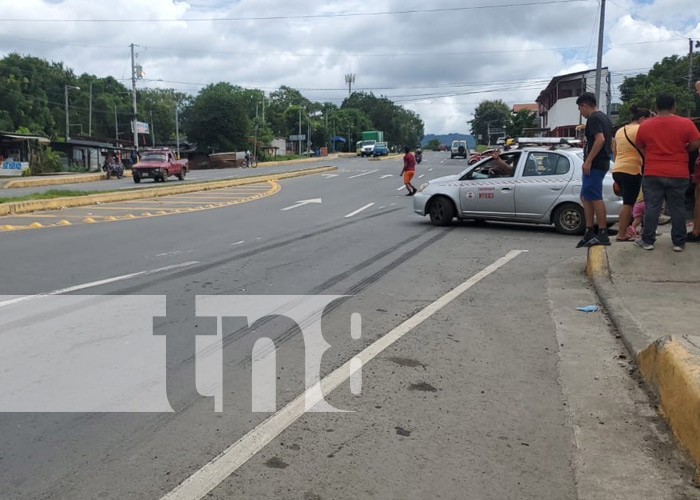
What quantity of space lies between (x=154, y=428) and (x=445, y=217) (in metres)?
9.94

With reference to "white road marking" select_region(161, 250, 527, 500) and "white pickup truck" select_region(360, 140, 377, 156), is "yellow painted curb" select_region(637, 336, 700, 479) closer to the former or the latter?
"white road marking" select_region(161, 250, 527, 500)

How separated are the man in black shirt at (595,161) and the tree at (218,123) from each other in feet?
234

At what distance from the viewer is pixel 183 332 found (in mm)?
5695

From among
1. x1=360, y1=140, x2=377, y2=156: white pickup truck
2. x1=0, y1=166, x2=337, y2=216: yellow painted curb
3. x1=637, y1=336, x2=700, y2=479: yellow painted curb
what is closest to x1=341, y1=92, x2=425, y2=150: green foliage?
x1=360, y1=140, x2=377, y2=156: white pickup truck

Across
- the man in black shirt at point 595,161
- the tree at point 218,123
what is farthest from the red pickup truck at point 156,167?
the tree at point 218,123

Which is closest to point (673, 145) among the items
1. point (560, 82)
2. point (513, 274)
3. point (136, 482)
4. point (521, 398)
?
point (513, 274)

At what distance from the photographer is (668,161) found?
280 inches

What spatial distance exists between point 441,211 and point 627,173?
5.18 meters

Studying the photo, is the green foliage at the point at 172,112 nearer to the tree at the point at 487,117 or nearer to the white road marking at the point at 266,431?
the tree at the point at 487,117

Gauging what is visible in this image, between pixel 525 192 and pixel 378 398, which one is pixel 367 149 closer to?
pixel 525 192

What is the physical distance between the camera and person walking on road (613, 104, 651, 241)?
8.13m

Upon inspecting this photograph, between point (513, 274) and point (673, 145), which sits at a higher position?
point (673, 145)

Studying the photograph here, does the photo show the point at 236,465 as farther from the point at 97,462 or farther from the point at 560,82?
the point at 560,82

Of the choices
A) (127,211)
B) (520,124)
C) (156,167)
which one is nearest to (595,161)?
(127,211)
